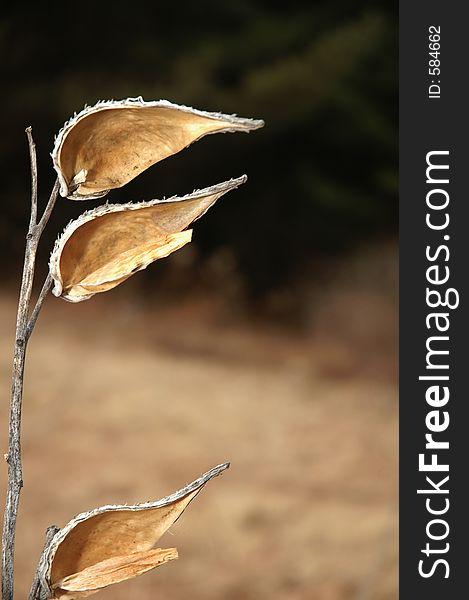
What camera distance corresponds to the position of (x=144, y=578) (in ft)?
2.89

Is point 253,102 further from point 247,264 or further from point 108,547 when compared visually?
point 108,547

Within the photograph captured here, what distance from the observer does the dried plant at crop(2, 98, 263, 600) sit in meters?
0.24

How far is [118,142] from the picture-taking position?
0.80ft

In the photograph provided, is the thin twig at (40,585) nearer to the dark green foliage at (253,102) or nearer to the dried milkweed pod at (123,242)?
the dried milkweed pod at (123,242)

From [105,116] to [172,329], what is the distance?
126cm

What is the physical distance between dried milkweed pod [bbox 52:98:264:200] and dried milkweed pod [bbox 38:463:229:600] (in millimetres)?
86

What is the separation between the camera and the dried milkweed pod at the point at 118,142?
234mm

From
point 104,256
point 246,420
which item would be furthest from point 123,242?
point 246,420

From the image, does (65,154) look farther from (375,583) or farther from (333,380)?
(333,380)

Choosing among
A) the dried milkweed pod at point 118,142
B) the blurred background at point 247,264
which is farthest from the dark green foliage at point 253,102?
the dried milkweed pod at point 118,142

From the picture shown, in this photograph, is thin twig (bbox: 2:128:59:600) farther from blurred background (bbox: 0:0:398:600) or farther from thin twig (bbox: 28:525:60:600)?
blurred background (bbox: 0:0:398:600)

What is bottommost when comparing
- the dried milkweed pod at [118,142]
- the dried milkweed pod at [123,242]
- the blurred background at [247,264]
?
the dried milkweed pod at [123,242]

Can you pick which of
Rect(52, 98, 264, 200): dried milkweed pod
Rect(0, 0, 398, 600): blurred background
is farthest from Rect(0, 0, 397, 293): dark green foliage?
Rect(52, 98, 264, 200): dried milkweed pod

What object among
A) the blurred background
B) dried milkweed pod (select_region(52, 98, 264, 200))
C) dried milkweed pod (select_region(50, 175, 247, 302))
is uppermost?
the blurred background
